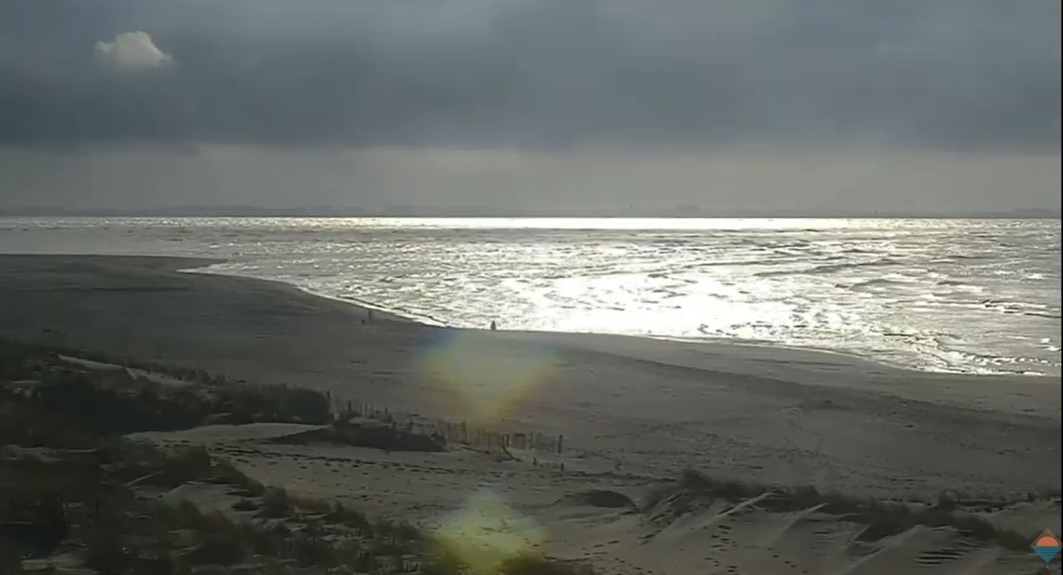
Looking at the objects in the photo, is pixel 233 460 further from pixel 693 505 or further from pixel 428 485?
pixel 693 505

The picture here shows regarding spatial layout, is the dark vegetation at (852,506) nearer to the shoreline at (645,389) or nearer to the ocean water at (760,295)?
the shoreline at (645,389)

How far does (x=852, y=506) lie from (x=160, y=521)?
570 centimetres

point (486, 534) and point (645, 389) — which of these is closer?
point (486, 534)

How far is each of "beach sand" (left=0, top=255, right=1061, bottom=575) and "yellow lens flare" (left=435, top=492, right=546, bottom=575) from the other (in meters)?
0.10

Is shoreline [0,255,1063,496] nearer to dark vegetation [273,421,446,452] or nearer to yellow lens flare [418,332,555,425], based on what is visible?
yellow lens flare [418,332,555,425]

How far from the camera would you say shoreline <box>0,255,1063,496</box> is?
1175 cm

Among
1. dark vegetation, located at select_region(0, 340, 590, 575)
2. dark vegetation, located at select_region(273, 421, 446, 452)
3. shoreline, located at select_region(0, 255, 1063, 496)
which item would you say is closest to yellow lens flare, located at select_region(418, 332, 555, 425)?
shoreline, located at select_region(0, 255, 1063, 496)

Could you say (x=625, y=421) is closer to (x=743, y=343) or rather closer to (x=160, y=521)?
(x=743, y=343)

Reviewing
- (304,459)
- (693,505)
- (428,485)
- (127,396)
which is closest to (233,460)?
(304,459)

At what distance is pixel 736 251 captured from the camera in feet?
200

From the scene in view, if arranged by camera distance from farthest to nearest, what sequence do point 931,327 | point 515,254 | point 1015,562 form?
1. point 515,254
2. point 931,327
3. point 1015,562

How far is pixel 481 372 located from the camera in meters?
17.8

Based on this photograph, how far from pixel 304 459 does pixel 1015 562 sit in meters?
6.52

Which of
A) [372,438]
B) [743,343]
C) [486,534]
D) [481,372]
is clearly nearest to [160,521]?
[486,534]
